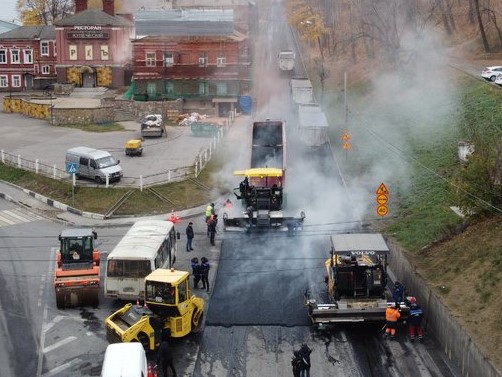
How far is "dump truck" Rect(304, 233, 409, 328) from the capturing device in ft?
77.7

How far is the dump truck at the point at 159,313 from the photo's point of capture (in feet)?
72.1

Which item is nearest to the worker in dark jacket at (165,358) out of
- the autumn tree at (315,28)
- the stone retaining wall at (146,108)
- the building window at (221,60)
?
the stone retaining wall at (146,108)

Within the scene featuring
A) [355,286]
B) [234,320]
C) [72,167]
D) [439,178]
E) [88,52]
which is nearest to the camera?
[355,286]

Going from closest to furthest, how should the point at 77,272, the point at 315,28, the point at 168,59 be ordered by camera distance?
the point at 77,272
the point at 168,59
the point at 315,28

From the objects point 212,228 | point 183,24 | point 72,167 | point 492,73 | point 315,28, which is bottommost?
point 212,228

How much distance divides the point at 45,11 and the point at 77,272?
320 ft

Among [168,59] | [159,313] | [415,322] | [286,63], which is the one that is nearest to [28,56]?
[168,59]

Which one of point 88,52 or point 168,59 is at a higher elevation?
point 88,52

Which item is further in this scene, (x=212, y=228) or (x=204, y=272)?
(x=212, y=228)

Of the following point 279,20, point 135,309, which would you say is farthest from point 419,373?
point 279,20

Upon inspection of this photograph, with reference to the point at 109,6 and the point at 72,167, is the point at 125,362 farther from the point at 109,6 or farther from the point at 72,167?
the point at 109,6

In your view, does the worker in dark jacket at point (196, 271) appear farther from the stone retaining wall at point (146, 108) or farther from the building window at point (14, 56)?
the building window at point (14, 56)

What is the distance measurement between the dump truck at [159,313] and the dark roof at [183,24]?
181 ft

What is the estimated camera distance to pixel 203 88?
240 feet
